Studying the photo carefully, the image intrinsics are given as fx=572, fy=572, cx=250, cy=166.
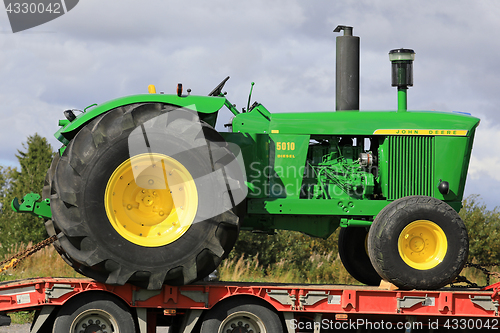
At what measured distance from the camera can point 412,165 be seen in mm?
7578

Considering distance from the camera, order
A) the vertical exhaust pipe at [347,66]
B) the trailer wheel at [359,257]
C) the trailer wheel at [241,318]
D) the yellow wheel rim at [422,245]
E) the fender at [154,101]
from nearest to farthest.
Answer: the trailer wheel at [241,318] < the fender at [154,101] < the yellow wheel rim at [422,245] < the vertical exhaust pipe at [347,66] < the trailer wheel at [359,257]

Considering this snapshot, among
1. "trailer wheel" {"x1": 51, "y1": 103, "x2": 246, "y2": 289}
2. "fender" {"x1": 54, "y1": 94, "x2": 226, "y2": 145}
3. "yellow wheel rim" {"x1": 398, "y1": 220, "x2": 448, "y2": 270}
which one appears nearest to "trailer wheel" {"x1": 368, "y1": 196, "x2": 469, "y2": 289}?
"yellow wheel rim" {"x1": 398, "y1": 220, "x2": 448, "y2": 270}

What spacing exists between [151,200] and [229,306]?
152 cm

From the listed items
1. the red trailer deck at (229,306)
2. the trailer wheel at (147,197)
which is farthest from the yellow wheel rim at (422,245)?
the trailer wheel at (147,197)

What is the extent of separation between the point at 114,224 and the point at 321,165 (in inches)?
114

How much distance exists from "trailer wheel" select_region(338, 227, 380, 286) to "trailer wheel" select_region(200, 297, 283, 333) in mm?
2434

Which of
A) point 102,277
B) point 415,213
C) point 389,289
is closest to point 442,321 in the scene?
point 389,289

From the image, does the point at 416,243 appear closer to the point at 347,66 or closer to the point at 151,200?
the point at 347,66

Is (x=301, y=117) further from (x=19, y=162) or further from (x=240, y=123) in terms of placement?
(x=19, y=162)

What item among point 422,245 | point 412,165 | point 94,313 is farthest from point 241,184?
point 412,165

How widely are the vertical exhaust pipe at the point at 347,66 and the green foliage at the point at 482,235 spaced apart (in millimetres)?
8308

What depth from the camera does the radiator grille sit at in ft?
24.8

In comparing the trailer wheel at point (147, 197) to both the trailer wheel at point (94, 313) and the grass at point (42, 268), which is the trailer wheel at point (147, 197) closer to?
the trailer wheel at point (94, 313)

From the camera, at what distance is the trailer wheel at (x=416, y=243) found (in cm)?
677
